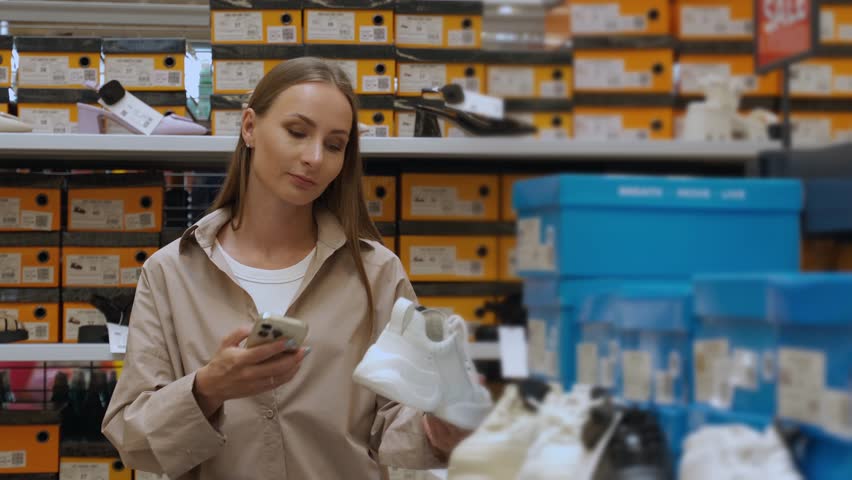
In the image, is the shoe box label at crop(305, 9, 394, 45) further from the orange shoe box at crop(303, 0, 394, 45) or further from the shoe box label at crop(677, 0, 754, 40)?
the shoe box label at crop(677, 0, 754, 40)

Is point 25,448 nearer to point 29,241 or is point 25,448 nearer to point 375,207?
point 29,241

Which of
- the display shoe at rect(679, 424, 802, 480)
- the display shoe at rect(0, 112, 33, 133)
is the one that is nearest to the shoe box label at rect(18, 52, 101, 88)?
the display shoe at rect(0, 112, 33, 133)

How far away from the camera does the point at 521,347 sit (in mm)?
873

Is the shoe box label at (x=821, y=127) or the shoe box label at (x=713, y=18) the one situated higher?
the shoe box label at (x=713, y=18)

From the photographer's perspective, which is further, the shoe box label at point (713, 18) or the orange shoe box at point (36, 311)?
the orange shoe box at point (36, 311)

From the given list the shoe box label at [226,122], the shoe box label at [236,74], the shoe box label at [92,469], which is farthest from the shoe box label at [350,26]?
the shoe box label at [92,469]

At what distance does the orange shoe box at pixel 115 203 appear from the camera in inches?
96.6

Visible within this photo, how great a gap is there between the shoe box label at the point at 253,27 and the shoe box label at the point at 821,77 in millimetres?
1817

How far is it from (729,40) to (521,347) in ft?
1.01

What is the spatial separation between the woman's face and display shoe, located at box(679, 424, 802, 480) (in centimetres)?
103

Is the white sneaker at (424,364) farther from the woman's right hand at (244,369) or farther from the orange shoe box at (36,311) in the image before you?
the orange shoe box at (36,311)

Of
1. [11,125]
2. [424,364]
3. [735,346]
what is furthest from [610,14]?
[11,125]

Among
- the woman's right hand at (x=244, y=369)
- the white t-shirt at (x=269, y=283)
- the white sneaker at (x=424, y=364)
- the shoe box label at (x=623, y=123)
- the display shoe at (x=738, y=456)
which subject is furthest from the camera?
the white t-shirt at (x=269, y=283)

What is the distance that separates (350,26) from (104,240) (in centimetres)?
80
